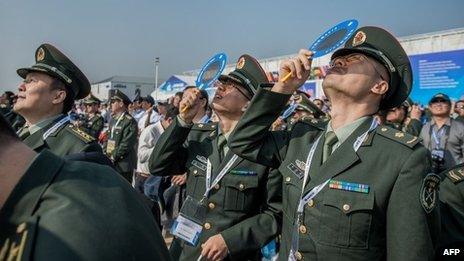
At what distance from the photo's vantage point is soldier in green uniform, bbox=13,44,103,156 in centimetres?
319

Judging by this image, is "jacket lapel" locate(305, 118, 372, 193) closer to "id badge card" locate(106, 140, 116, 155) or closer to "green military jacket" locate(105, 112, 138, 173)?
"green military jacket" locate(105, 112, 138, 173)

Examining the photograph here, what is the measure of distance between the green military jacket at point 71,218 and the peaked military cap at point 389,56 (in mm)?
1742

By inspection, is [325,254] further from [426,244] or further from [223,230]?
[223,230]

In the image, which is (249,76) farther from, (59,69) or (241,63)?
(59,69)

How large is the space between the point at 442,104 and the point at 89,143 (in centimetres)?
589

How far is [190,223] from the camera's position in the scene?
2.97 meters

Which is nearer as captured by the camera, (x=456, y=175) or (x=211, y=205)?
(x=456, y=175)

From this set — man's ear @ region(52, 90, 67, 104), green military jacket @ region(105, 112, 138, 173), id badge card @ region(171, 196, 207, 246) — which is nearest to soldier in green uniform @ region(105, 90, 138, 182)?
green military jacket @ region(105, 112, 138, 173)

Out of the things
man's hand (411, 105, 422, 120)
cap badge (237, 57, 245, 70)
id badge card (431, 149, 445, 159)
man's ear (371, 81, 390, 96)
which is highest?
man's ear (371, 81, 390, 96)

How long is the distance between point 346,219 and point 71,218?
4.65 ft

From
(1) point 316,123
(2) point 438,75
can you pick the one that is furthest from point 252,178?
(2) point 438,75

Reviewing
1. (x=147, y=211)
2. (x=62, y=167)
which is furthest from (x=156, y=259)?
(x=62, y=167)

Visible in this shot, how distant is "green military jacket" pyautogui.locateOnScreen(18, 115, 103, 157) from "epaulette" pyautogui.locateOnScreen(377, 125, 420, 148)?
6.25 feet

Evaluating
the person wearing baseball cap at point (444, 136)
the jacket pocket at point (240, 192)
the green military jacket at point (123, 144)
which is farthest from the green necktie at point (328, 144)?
the green military jacket at point (123, 144)
